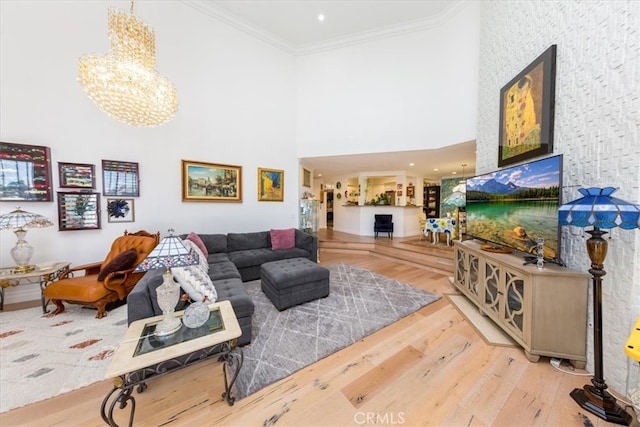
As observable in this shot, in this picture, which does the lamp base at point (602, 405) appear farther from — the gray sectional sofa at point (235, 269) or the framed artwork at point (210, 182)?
the framed artwork at point (210, 182)

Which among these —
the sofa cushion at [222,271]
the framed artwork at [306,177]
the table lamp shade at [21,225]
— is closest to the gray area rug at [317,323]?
the sofa cushion at [222,271]

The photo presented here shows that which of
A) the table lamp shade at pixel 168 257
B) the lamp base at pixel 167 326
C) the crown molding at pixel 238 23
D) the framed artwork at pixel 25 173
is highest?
the crown molding at pixel 238 23

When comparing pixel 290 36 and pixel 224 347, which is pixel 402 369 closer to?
pixel 224 347

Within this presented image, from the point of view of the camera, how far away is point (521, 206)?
2277 mm

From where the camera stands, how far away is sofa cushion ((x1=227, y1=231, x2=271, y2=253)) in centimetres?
438

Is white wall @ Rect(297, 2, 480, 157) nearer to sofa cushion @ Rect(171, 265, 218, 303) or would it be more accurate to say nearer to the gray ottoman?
the gray ottoman

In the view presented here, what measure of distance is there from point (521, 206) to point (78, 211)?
600cm

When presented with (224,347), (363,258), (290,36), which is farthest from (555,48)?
(290,36)

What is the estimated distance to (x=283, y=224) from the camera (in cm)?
555

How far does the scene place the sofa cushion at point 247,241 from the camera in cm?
438

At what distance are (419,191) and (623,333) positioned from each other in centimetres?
701

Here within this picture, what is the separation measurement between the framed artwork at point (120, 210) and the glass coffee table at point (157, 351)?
2865 millimetres

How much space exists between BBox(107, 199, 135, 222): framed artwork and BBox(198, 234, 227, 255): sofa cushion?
113 cm

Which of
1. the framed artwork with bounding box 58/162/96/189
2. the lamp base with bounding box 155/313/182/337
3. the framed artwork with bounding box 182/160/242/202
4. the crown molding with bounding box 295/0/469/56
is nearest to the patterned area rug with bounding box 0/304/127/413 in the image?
the lamp base with bounding box 155/313/182/337
